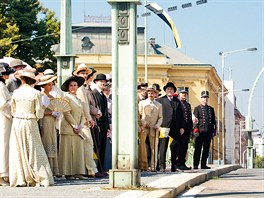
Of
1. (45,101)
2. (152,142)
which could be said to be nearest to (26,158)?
(45,101)

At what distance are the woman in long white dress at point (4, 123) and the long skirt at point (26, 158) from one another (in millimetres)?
278

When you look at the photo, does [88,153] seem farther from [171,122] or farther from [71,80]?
[171,122]

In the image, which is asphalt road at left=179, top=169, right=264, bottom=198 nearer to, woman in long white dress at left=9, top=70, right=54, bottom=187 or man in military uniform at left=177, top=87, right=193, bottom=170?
woman in long white dress at left=9, top=70, right=54, bottom=187

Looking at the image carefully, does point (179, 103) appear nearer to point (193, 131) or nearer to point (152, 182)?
point (193, 131)

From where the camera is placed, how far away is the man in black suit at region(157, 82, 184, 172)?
851 inches

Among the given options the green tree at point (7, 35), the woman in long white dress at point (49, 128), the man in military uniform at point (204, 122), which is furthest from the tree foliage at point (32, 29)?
the woman in long white dress at point (49, 128)

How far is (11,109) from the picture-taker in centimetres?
1478

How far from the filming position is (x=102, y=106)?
18.6 m

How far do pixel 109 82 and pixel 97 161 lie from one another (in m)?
2.57

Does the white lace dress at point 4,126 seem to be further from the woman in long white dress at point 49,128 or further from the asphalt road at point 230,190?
the asphalt road at point 230,190

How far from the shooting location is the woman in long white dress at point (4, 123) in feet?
48.9

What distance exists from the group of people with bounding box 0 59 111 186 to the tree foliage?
39672 mm

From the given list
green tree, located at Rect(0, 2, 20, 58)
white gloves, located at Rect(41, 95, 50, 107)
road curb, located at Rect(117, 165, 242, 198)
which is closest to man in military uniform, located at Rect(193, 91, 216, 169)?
road curb, located at Rect(117, 165, 242, 198)

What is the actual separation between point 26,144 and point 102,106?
4.16 m
